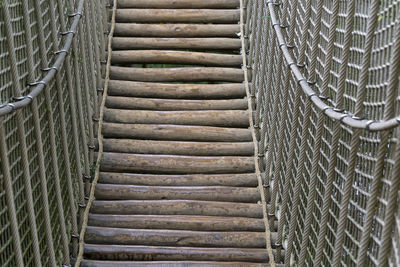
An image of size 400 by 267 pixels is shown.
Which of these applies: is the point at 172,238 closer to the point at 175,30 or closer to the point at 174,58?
the point at 174,58

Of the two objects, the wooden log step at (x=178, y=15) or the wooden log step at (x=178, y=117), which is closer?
the wooden log step at (x=178, y=117)

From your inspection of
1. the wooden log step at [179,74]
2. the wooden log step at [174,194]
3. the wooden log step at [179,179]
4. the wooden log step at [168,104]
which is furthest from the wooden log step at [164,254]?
the wooden log step at [179,74]

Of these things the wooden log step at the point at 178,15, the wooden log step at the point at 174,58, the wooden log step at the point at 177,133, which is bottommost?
the wooden log step at the point at 177,133

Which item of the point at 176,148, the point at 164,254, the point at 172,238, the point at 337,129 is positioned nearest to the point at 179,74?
the point at 176,148

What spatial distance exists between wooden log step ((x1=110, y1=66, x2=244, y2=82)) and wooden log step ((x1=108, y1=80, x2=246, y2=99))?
0.32 feet

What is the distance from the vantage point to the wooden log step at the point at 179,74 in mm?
5329

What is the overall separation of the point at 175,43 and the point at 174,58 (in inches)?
6.5

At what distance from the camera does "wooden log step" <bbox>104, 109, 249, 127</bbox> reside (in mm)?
5035

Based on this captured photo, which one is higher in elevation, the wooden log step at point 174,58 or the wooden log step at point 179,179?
the wooden log step at point 174,58

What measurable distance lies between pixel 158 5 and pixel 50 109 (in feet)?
8.63

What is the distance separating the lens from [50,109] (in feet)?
11.1

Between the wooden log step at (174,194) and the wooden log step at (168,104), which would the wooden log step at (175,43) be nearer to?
the wooden log step at (168,104)

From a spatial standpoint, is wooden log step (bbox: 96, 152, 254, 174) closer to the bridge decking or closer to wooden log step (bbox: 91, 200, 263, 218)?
the bridge decking

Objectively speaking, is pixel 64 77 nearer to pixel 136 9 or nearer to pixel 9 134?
pixel 9 134
